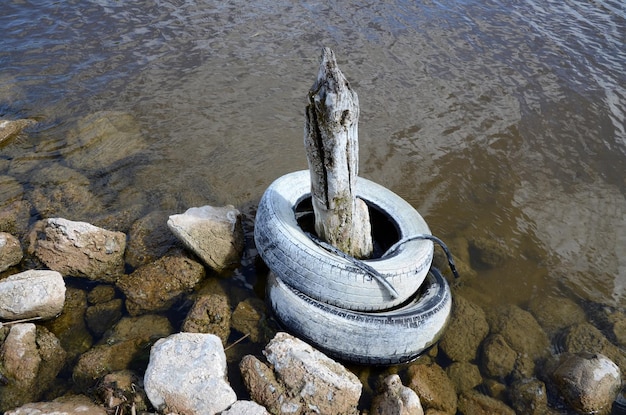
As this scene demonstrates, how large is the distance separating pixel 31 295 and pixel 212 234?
1.87m

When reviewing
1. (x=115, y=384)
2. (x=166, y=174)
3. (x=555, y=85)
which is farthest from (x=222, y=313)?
(x=555, y=85)

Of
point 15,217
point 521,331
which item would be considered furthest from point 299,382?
point 15,217

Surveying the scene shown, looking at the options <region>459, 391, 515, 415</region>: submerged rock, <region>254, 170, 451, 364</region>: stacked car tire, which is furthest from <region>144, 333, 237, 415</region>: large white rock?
<region>459, 391, 515, 415</region>: submerged rock

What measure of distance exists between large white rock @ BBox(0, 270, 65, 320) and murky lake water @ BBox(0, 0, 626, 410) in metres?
1.80

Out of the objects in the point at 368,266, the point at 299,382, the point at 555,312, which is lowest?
the point at 555,312

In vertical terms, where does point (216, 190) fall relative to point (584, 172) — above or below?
above

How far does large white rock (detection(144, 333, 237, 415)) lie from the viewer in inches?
148

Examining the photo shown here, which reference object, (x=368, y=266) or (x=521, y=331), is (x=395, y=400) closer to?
(x=368, y=266)

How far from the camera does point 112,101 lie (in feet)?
28.3

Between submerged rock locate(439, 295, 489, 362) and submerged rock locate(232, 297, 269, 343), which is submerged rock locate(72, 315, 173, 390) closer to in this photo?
submerged rock locate(232, 297, 269, 343)

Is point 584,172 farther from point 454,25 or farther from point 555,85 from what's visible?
point 454,25

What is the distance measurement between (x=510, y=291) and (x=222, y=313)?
3396mm

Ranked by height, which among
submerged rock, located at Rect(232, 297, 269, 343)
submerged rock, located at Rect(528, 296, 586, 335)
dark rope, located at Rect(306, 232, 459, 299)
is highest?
dark rope, located at Rect(306, 232, 459, 299)

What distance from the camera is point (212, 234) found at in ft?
17.7
